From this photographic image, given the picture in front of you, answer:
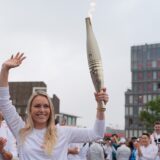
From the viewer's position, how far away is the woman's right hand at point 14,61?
176 inches

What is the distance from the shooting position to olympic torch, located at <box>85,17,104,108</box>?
427 cm

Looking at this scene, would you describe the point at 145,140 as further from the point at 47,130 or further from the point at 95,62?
the point at 95,62

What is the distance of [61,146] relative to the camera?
14.8 ft

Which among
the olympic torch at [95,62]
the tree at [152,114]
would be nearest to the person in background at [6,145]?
the olympic torch at [95,62]

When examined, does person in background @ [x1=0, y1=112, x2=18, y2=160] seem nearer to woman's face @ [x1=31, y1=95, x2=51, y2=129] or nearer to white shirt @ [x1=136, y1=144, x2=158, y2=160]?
woman's face @ [x1=31, y1=95, x2=51, y2=129]

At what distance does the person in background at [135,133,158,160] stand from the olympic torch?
1025cm

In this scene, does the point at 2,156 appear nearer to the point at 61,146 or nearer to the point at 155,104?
the point at 61,146

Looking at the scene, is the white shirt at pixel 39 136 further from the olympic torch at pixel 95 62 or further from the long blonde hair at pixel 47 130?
the olympic torch at pixel 95 62

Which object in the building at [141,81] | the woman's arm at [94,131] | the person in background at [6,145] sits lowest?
the person in background at [6,145]

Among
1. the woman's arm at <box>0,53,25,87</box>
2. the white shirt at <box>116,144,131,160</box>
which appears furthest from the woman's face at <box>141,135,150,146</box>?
the woman's arm at <box>0,53,25,87</box>

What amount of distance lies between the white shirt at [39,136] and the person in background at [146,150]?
32.4 feet

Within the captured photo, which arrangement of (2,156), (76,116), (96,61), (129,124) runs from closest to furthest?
1. (96,61)
2. (2,156)
3. (76,116)
4. (129,124)

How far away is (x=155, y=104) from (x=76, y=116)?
4031cm

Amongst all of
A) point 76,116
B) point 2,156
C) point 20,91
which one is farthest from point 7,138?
point 76,116
